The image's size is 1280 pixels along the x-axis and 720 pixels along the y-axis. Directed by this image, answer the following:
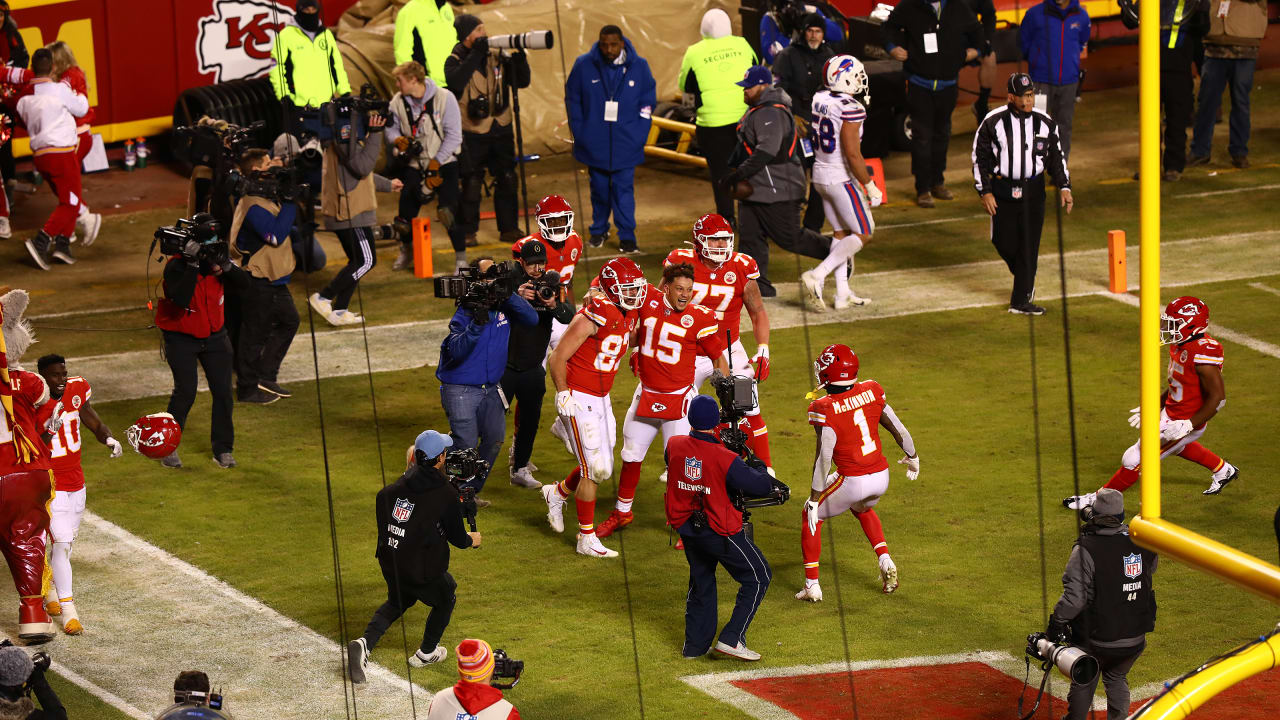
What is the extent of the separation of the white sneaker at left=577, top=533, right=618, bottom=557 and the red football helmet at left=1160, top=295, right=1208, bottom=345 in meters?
3.87

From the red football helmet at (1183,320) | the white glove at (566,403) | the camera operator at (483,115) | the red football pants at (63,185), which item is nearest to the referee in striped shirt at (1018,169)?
the red football helmet at (1183,320)

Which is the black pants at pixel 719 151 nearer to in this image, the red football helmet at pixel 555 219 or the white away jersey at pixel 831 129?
the white away jersey at pixel 831 129

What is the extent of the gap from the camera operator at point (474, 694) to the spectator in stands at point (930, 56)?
1302 cm

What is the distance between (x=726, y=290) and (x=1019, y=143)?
4.30 m

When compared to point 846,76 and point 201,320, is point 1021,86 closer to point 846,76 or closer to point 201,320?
point 846,76

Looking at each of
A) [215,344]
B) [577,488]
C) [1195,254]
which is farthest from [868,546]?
[1195,254]

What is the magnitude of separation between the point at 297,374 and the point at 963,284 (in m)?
6.64

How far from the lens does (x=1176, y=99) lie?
740 inches

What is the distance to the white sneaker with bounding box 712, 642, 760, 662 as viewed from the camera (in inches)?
359

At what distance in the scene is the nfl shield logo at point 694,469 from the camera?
884 cm

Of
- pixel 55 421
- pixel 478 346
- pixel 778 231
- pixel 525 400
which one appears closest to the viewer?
pixel 55 421

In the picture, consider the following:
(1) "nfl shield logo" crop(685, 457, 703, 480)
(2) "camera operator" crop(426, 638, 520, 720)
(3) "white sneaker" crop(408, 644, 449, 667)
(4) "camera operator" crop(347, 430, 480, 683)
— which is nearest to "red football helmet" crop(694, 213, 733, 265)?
(1) "nfl shield logo" crop(685, 457, 703, 480)

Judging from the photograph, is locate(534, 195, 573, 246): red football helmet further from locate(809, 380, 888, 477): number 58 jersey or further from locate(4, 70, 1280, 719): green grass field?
locate(809, 380, 888, 477): number 58 jersey

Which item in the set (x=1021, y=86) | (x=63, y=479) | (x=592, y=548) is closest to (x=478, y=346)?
(x=592, y=548)
